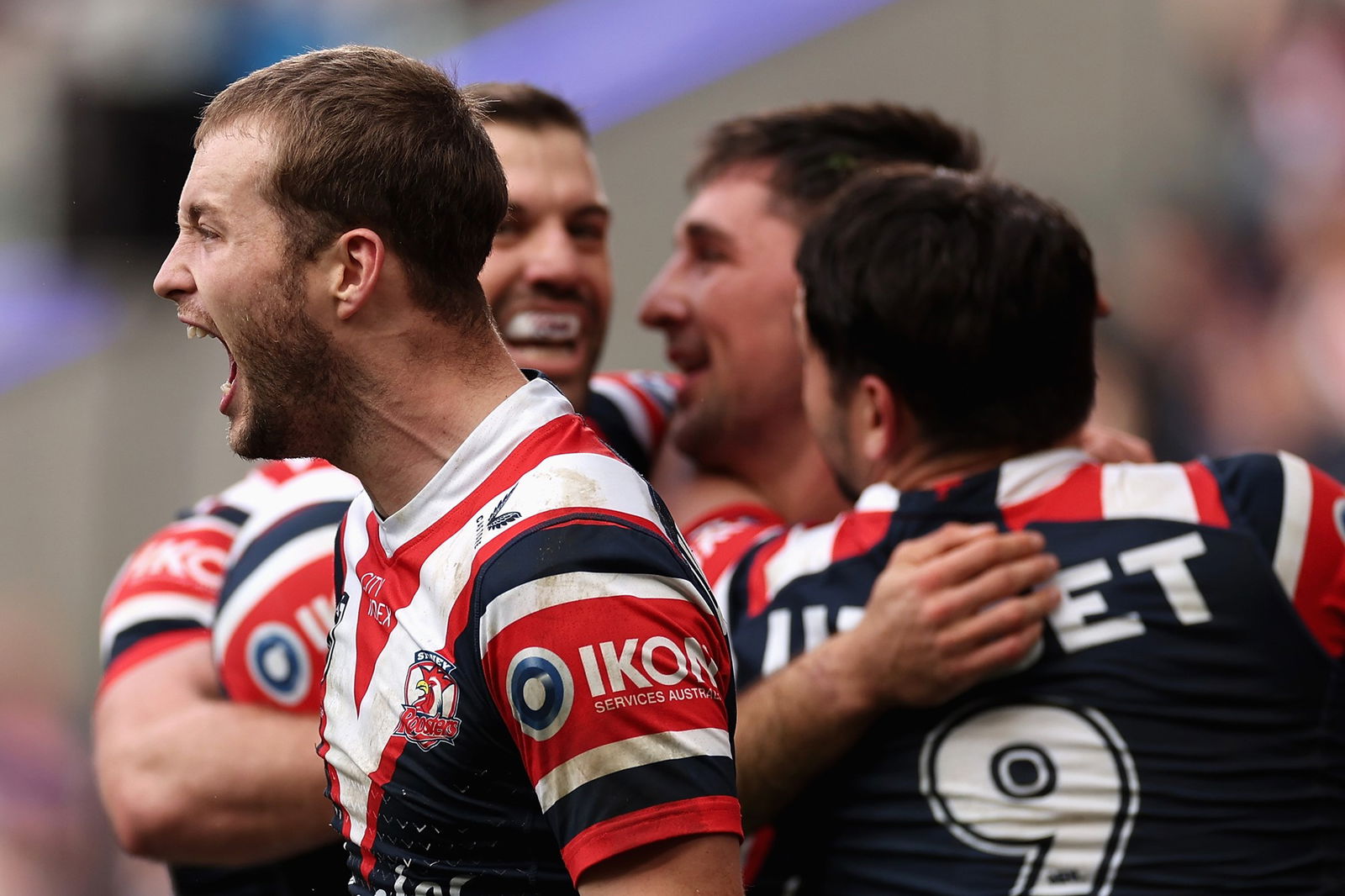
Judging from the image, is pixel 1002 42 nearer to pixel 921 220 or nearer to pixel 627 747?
pixel 921 220

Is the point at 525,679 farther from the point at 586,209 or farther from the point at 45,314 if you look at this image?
the point at 45,314

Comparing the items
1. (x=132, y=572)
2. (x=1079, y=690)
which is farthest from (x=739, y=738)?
(x=132, y=572)

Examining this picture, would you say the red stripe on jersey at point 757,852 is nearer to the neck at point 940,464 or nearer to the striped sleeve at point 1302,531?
the neck at point 940,464

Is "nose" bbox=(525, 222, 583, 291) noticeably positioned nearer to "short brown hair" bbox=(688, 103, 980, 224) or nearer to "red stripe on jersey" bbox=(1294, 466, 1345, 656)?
"short brown hair" bbox=(688, 103, 980, 224)

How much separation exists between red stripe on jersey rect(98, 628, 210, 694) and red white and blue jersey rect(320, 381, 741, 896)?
1031 mm

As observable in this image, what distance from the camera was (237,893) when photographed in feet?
8.94

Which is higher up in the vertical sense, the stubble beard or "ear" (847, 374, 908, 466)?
the stubble beard

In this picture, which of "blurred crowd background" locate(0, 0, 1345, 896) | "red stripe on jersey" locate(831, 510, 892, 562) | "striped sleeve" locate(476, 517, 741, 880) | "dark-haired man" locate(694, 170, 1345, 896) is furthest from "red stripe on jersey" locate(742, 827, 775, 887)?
"blurred crowd background" locate(0, 0, 1345, 896)

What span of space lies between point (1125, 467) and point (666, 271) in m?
1.32

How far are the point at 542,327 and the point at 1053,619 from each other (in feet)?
3.79

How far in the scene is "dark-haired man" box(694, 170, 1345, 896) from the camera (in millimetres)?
2312

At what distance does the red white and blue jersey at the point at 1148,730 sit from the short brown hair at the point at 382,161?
3.63ft

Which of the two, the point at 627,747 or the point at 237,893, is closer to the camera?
the point at 627,747

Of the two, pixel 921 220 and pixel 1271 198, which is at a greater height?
pixel 921 220
